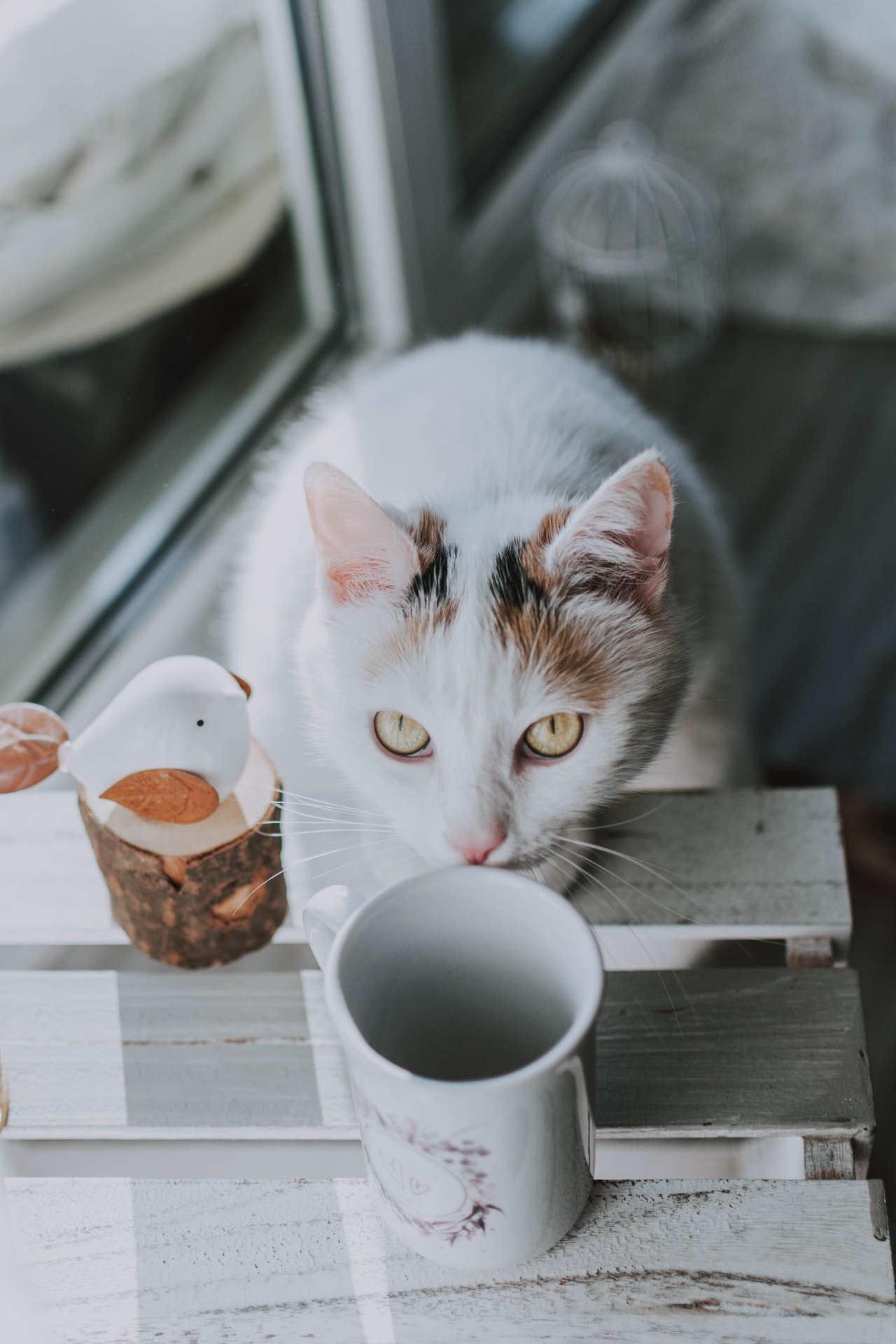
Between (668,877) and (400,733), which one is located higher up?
(400,733)

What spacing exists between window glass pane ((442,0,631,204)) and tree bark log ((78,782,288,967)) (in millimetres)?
1328

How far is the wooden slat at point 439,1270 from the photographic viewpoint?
535mm

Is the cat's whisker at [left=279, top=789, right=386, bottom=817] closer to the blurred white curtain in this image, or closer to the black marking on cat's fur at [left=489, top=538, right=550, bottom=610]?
the black marking on cat's fur at [left=489, top=538, right=550, bottom=610]

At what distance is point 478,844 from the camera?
60 centimetres

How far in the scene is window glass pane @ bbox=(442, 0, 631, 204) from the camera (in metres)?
1.76

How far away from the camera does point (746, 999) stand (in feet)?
2.14

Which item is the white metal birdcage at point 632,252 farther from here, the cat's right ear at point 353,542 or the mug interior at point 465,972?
the mug interior at point 465,972

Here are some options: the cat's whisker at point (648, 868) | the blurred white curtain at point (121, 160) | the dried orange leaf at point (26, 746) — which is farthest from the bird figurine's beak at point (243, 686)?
the blurred white curtain at point (121, 160)

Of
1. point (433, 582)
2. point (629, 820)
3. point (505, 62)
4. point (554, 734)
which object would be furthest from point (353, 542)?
point (505, 62)

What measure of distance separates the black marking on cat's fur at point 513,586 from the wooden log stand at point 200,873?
176 mm

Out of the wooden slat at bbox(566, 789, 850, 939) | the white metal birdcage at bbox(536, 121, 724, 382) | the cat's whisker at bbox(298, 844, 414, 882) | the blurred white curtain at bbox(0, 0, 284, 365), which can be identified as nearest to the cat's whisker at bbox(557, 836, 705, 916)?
the wooden slat at bbox(566, 789, 850, 939)

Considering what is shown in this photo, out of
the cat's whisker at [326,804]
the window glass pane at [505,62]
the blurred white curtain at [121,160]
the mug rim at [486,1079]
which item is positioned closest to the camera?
the mug rim at [486,1079]

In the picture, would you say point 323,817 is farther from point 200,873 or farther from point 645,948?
point 645,948

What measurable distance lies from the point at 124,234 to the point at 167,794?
725mm
